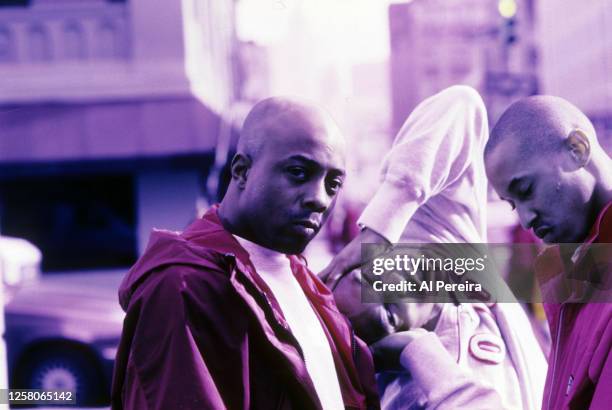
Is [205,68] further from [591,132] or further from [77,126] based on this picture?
[591,132]

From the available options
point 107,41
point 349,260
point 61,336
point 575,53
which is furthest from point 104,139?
point 575,53

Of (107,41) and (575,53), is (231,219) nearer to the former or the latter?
(107,41)

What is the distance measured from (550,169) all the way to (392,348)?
1.85 ft

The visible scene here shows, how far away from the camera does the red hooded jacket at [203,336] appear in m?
1.34

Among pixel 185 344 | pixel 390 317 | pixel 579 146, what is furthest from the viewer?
pixel 390 317

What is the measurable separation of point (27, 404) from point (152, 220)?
347 cm

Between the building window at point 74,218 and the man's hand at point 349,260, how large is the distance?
3637 mm

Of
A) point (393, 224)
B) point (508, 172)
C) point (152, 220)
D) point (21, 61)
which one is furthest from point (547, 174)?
point (21, 61)

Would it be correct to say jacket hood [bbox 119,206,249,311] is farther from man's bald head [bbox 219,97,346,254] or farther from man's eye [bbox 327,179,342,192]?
man's eye [bbox 327,179,342,192]

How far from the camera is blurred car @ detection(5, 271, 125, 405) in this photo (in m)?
4.42

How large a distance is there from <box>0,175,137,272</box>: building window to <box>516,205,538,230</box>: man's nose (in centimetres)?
408

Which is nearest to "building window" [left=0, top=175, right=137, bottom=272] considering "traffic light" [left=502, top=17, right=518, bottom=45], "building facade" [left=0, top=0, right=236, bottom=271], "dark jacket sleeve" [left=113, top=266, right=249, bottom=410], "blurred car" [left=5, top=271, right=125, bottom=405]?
"building facade" [left=0, top=0, right=236, bottom=271]

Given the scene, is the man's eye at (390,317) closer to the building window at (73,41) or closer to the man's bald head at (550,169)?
the man's bald head at (550,169)

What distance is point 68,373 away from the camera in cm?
472
